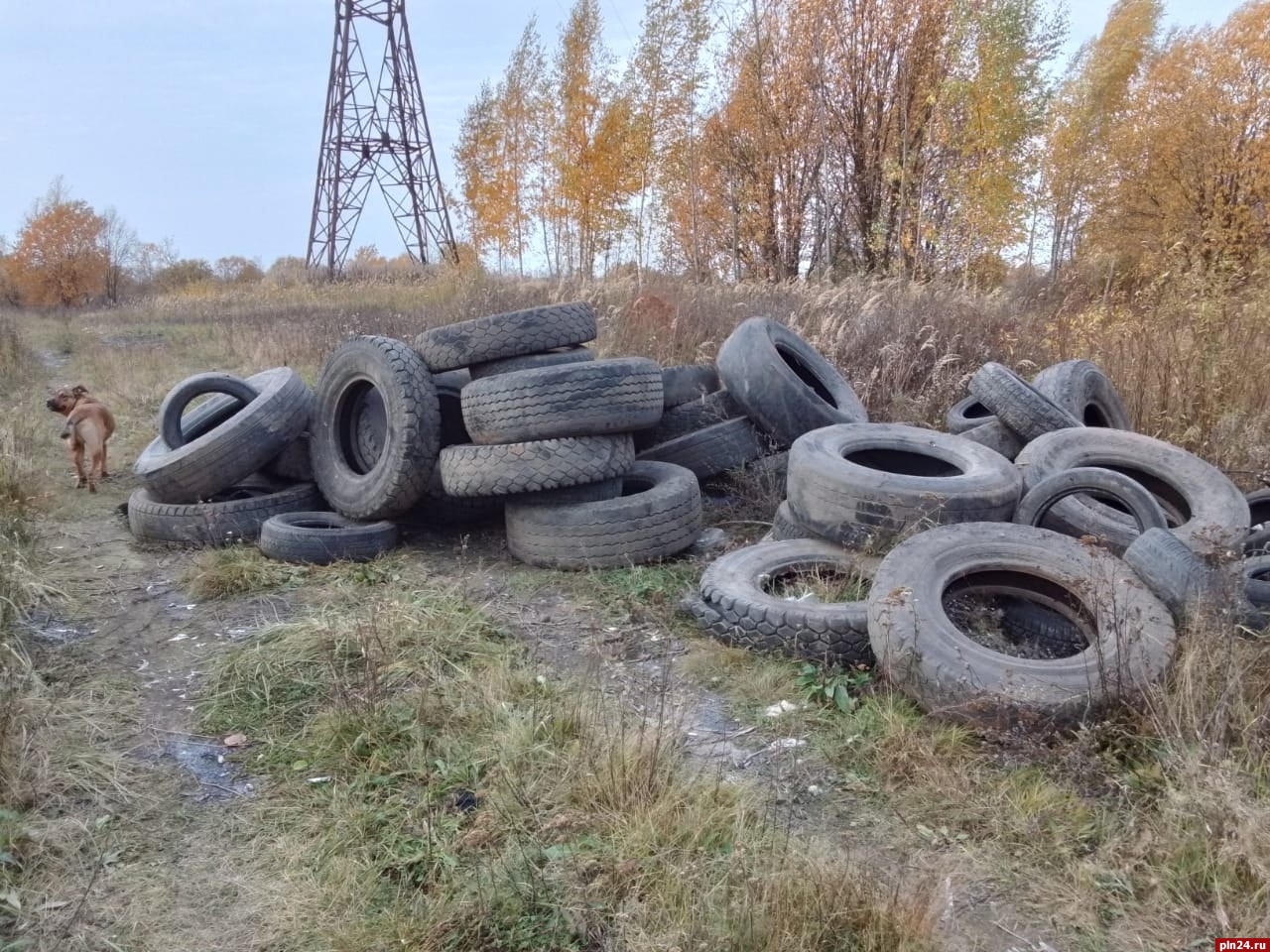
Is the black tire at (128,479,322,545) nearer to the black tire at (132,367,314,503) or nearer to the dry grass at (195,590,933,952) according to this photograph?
the black tire at (132,367,314,503)

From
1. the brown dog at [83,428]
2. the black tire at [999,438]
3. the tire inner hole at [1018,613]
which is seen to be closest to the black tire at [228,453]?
the brown dog at [83,428]

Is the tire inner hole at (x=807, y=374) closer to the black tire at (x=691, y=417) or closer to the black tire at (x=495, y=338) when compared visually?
the black tire at (x=691, y=417)

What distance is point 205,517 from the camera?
5.12 meters

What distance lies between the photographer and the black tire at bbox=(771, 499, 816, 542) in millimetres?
4438

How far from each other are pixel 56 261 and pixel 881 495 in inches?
1733

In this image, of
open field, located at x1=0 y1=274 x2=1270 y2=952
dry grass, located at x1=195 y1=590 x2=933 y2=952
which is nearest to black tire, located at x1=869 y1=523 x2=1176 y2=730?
open field, located at x1=0 y1=274 x2=1270 y2=952

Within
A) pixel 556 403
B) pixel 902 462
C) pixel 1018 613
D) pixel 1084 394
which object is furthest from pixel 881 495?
pixel 1084 394

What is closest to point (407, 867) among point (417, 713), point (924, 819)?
point (417, 713)

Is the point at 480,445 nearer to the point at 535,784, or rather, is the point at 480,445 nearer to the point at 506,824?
the point at 535,784

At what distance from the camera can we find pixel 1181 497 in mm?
4633

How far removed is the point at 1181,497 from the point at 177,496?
6.45 m

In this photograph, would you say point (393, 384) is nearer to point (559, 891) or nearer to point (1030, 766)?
point (559, 891)

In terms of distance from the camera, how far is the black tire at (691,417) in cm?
605

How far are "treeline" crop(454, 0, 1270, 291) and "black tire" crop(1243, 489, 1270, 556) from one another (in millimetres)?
7875
